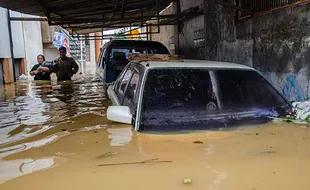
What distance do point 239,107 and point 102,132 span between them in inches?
59.9

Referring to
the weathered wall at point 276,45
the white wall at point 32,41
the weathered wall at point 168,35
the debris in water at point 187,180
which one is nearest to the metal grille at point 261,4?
the weathered wall at point 276,45

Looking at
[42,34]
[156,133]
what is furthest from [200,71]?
[42,34]

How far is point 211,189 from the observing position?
2135 millimetres

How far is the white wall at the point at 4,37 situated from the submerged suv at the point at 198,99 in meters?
8.94

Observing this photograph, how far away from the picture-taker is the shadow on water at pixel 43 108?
14.5ft

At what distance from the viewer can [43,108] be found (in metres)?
6.17

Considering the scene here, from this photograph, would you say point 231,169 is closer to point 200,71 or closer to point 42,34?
point 200,71

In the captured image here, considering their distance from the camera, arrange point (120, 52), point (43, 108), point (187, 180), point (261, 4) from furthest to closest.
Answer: point (120, 52)
point (43, 108)
point (261, 4)
point (187, 180)

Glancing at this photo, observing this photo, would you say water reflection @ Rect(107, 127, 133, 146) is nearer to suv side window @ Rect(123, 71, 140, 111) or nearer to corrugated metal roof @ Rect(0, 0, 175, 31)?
suv side window @ Rect(123, 71, 140, 111)

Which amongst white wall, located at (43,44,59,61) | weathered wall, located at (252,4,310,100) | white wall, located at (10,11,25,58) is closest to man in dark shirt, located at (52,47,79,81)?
white wall, located at (10,11,25,58)

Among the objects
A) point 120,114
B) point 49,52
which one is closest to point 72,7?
point 120,114

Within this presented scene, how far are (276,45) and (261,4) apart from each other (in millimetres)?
938

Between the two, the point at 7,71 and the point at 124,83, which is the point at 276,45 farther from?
the point at 7,71

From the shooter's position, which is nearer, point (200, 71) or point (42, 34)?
point (200, 71)
